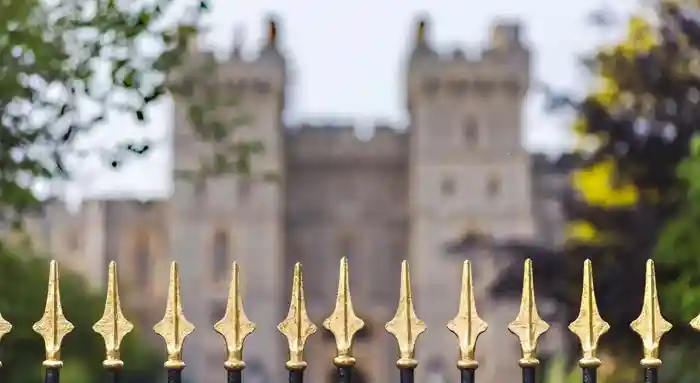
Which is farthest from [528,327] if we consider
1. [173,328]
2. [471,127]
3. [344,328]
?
[471,127]

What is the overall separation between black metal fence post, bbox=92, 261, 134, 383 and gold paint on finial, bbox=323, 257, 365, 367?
491mm

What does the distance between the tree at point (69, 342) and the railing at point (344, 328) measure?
5697mm

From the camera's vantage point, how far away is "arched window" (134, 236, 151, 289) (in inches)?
1881

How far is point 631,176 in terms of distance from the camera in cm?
1245

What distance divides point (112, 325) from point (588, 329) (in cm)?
115

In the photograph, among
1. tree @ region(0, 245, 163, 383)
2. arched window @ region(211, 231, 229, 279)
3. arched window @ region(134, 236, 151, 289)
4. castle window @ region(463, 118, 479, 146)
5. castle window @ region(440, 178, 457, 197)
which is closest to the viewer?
tree @ region(0, 245, 163, 383)

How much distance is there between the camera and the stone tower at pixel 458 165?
151 feet

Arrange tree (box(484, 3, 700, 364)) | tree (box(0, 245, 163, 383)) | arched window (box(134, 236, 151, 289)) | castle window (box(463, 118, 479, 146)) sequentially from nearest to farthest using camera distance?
tree (box(484, 3, 700, 364))
tree (box(0, 245, 163, 383))
castle window (box(463, 118, 479, 146))
arched window (box(134, 236, 151, 289))

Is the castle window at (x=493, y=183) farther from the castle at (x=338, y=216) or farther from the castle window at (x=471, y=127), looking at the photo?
the castle window at (x=471, y=127)

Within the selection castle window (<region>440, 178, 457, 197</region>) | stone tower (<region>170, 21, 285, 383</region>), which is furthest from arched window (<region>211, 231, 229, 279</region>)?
castle window (<region>440, 178, 457, 197</region>)

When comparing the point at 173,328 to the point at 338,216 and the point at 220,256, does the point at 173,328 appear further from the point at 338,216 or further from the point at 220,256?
the point at 338,216

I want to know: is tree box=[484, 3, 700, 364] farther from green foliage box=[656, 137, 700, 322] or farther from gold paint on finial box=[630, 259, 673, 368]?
gold paint on finial box=[630, 259, 673, 368]

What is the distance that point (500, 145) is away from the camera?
155ft

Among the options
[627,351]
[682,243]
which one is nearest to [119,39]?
[682,243]
